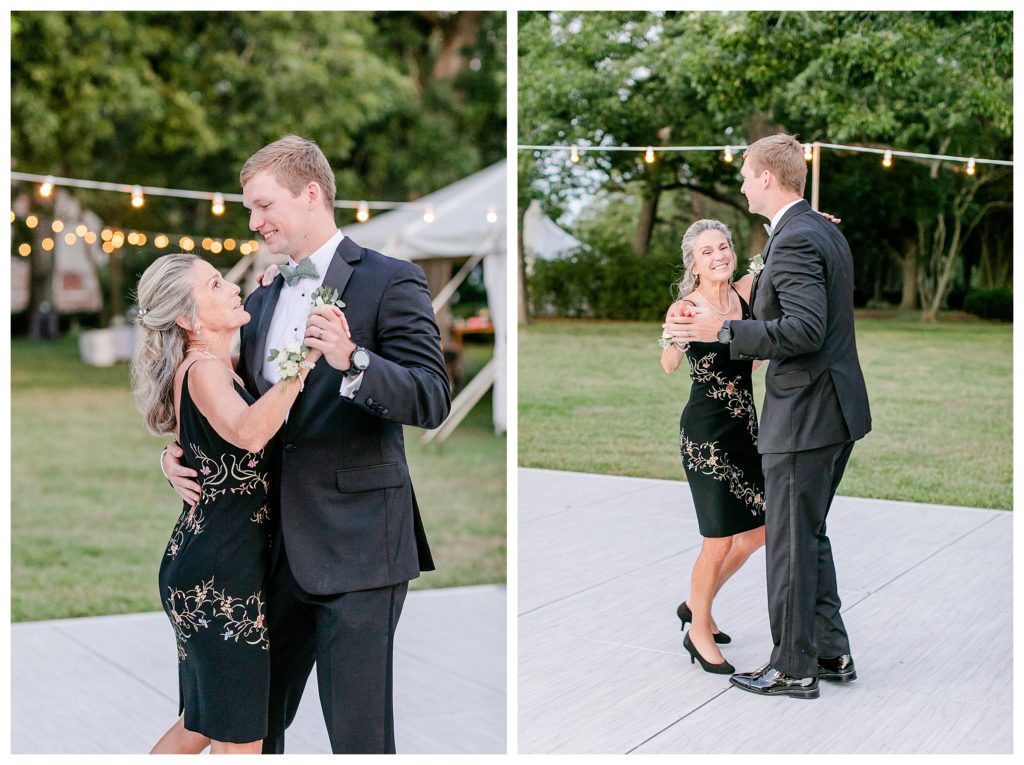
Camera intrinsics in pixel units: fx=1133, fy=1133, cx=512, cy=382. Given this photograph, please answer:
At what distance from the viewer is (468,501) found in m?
8.34

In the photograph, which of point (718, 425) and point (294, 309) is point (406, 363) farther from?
point (718, 425)

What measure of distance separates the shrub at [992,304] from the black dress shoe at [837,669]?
1557 mm

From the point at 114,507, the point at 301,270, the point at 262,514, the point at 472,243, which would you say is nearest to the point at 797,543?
the point at 262,514

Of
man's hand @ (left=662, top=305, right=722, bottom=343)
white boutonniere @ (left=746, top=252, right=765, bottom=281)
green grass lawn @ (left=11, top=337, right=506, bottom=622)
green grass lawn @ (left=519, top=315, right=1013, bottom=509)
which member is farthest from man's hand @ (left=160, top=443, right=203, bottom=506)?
green grass lawn @ (left=11, top=337, right=506, bottom=622)

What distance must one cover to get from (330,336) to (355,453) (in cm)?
36

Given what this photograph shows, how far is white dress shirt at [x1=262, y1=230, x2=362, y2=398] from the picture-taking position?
2332mm

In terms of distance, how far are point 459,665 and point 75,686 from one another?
4.52 feet

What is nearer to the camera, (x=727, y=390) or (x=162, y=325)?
(x=162, y=325)

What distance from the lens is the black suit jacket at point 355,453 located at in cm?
228

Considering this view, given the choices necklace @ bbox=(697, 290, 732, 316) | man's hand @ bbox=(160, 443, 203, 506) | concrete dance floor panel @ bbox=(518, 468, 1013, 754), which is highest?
necklace @ bbox=(697, 290, 732, 316)

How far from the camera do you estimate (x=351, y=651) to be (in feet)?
7.66

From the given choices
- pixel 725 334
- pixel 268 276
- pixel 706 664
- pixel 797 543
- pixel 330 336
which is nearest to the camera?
pixel 330 336

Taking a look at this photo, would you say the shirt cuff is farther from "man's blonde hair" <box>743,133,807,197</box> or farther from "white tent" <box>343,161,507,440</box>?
"white tent" <box>343,161,507,440</box>
